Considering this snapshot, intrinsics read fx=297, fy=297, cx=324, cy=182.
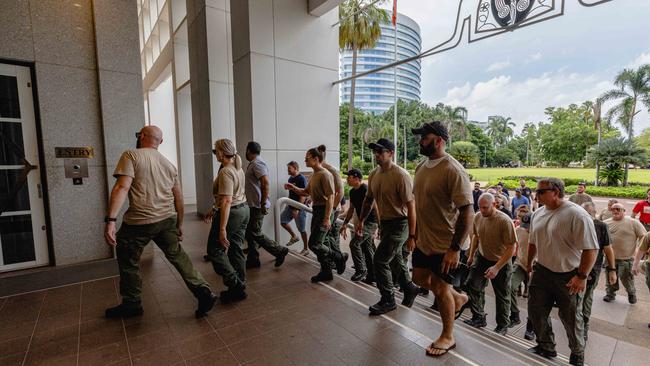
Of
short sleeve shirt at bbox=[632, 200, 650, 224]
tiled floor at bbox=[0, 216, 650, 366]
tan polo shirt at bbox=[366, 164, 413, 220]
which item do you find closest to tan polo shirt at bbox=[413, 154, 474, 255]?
tan polo shirt at bbox=[366, 164, 413, 220]

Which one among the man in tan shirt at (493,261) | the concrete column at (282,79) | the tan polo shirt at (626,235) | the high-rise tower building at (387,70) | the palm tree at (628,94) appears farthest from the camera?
the high-rise tower building at (387,70)

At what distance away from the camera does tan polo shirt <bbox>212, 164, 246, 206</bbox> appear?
320cm

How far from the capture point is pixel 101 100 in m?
4.53

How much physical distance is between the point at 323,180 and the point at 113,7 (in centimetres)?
425

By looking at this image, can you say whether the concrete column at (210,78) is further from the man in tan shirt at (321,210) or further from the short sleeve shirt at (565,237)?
the short sleeve shirt at (565,237)

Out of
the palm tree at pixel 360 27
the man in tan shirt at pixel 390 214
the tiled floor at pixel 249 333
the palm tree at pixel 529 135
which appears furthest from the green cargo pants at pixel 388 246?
the palm tree at pixel 529 135

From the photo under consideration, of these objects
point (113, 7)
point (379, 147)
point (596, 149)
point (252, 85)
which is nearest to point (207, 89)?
point (252, 85)

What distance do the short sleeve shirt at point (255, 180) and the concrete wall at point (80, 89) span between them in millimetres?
2162

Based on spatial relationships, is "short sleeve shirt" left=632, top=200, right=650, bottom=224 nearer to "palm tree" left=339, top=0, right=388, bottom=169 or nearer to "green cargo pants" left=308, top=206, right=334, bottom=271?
"green cargo pants" left=308, top=206, right=334, bottom=271

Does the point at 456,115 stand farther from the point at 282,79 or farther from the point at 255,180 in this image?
the point at 255,180

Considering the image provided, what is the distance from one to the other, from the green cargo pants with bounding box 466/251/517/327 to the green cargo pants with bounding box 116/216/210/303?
347 centimetres

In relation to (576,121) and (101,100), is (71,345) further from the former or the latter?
(576,121)

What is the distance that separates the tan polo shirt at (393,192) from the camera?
3183 millimetres

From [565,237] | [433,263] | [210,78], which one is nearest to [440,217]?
[433,263]
